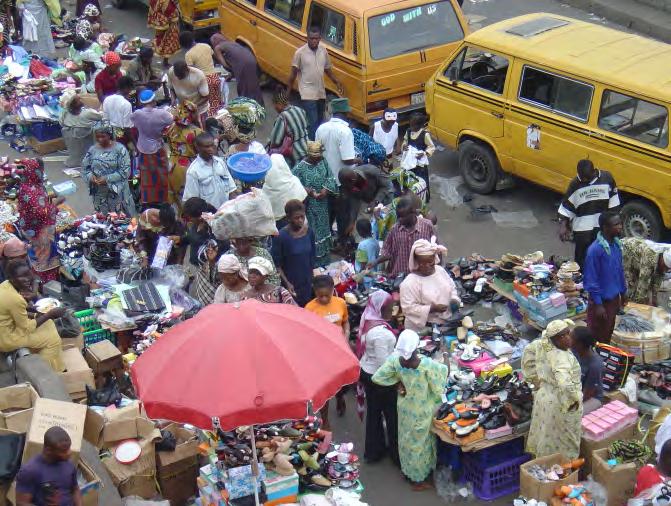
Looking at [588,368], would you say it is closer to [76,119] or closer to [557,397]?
[557,397]

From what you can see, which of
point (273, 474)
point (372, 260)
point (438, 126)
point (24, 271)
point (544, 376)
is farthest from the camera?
point (438, 126)

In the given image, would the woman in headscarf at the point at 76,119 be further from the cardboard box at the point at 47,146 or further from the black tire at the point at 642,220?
the black tire at the point at 642,220

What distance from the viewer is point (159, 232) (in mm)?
10102

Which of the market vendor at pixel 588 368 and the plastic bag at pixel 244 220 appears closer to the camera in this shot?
the market vendor at pixel 588 368

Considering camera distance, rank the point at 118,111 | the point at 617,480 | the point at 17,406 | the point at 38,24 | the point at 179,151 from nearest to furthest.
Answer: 1. the point at 617,480
2. the point at 17,406
3. the point at 179,151
4. the point at 118,111
5. the point at 38,24

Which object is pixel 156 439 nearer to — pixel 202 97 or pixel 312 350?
pixel 312 350

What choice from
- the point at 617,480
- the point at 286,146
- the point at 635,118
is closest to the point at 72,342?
the point at 286,146

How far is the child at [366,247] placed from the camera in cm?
1034

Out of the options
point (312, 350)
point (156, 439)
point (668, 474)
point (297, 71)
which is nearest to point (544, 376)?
point (668, 474)

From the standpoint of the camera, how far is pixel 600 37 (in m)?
11.8

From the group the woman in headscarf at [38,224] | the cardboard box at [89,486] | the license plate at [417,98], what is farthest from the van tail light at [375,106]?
the cardboard box at [89,486]

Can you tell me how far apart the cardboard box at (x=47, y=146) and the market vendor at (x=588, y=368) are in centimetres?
919

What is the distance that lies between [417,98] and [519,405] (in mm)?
6505

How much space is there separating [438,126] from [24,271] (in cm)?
638
